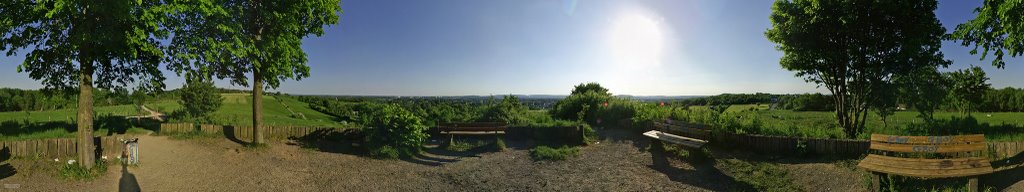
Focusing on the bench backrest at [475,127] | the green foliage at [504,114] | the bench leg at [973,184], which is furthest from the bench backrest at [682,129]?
the green foliage at [504,114]

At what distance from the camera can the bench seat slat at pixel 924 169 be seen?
233 inches

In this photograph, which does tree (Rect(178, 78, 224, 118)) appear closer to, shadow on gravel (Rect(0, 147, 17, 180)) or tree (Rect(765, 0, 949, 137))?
shadow on gravel (Rect(0, 147, 17, 180))

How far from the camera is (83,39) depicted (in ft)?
25.1

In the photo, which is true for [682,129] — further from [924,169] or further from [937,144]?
[924,169]

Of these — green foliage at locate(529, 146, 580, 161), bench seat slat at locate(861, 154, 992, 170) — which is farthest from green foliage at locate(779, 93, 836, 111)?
bench seat slat at locate(861, 154, 992, 170)

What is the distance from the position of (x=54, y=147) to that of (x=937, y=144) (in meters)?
16.0

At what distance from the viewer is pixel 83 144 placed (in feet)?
29.4

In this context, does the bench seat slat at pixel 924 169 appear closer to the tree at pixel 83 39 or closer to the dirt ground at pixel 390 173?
the dirt ground at pixel 390 173

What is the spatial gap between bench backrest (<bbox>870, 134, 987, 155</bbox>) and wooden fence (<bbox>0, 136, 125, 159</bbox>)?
14.7 metres

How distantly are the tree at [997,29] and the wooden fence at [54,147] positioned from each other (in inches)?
652

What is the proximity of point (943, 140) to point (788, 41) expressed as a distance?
6.57 meters

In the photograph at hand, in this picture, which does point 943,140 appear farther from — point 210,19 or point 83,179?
point 83,179

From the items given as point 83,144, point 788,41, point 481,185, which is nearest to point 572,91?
point 788,41

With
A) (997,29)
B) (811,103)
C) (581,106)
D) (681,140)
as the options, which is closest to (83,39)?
(681,140)
